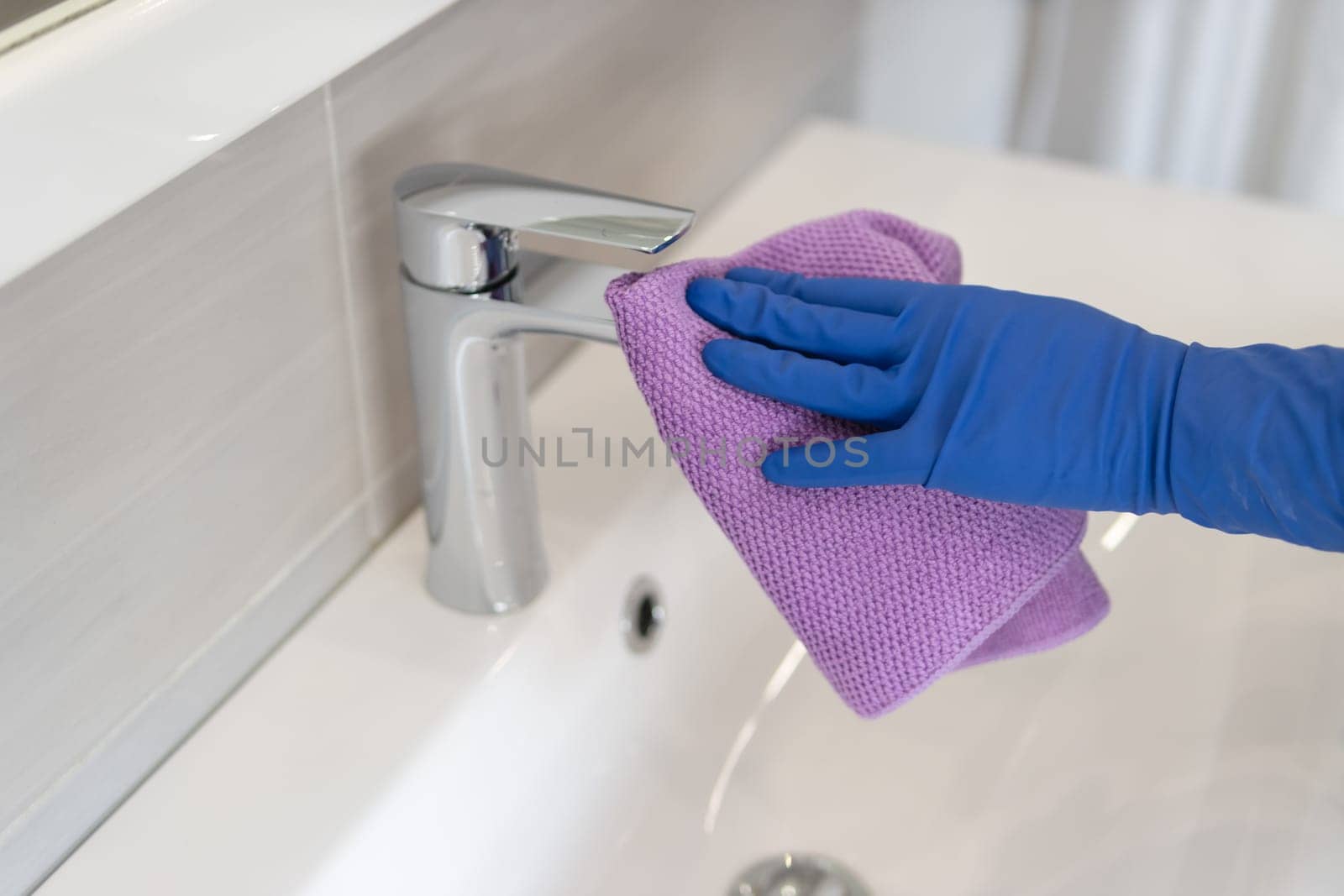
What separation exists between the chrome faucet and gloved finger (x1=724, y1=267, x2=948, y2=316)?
70 mm

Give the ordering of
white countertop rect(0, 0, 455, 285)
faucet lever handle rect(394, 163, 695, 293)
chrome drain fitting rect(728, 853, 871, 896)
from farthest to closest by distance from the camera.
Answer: chrome drain fitting rect(728, 853, 871, 896), faucet lever handle rect(394, 163, 695, 293), white countertop rect(0, 0, 455, 285)

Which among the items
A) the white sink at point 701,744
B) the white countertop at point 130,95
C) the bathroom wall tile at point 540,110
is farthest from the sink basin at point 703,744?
the white countertop at point 130,95

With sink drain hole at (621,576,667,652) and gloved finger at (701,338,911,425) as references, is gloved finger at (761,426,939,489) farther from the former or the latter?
sink drain hole at (621,576,667,652)

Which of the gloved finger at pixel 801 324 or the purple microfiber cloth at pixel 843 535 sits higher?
the gloved finger at pixel 801 324

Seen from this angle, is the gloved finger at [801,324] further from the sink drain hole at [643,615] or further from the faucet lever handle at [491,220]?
the sink drain hole at [643,615]

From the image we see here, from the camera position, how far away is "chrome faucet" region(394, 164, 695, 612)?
458 millimetres

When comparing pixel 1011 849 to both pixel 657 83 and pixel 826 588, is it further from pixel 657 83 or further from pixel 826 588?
pixel 657 83

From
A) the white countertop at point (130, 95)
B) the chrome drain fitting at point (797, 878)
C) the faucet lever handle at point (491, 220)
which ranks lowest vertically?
the chrome drain fitting at point (797, 878)

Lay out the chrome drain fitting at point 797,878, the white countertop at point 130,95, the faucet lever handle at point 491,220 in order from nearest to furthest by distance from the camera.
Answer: the white countertop at point 130,95, the faucet lever handle at point 491,220, the chrome drain fitting at point 797,878

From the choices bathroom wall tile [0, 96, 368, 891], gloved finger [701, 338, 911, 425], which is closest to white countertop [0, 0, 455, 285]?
bathroom wall tile [0, 96, 368, 891]

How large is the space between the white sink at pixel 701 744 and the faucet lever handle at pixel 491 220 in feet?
0.57

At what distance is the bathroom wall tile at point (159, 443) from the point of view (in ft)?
1.37

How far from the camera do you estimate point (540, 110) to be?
0.65m

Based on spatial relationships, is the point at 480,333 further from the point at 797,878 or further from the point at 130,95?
the point at 797,878
